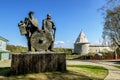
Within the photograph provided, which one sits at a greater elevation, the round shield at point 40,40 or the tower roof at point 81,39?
the tower roof at point 81,39

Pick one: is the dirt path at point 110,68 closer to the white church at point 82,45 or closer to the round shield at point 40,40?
the round shield at point 40,40

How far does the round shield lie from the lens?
57.0 feet

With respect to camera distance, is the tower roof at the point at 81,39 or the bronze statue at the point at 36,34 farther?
the tower roof at the point at 81,39

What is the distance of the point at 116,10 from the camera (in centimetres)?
2797

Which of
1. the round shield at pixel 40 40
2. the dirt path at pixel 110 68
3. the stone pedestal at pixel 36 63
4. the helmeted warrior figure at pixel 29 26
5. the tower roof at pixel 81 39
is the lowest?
the dirt path at pixel 110 68

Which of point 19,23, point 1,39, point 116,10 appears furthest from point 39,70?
point 1,39

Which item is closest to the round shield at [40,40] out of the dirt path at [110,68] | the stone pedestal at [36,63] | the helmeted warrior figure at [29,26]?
the helmeted warrior figure at [29,26]

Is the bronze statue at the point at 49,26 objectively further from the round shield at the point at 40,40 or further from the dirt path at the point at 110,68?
the dirt path at the point at 110,68

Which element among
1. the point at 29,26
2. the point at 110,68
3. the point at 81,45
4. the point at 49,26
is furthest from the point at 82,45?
the point at 29,26

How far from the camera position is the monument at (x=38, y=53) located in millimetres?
15977

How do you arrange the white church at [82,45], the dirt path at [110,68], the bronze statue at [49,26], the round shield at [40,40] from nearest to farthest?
the dirt path at [110,68] → the round shield at [40,40] → the bronze statue at [49,26] → the white church at [82,45]

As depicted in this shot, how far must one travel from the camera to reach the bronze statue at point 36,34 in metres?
17.2

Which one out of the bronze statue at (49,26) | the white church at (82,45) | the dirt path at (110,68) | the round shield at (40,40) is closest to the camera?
the dirt path at (110,68)

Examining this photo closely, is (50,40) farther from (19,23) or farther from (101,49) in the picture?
(101,49)
